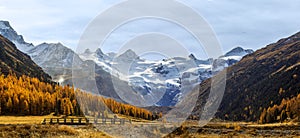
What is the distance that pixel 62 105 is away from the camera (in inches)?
5517

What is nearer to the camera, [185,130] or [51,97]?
[185,130]

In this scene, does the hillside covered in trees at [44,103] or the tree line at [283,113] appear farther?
the tree line at [283,113]

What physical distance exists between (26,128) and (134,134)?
16822 mm

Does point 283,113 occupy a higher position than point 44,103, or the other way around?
point 44,103

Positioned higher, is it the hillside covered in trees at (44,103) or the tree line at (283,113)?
the hillside covered in trees at (44,103)

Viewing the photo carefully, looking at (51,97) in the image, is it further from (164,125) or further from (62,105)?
(164,125)

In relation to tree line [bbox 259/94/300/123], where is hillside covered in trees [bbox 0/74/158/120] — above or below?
above

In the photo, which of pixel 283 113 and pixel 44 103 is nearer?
pixel 44 103

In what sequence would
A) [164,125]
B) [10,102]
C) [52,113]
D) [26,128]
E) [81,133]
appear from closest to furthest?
[26,128]
[81,133]
[164,125]
[10,102]
[52,113]

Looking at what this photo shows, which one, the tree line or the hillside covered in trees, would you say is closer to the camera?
the hillside covered in trees

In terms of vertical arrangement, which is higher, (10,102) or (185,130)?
(10,102)

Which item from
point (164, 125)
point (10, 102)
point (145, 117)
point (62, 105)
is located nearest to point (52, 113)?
point (62, 105)

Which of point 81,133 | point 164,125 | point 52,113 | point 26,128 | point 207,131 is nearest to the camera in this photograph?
point 26,128

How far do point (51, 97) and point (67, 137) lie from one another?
9238 centimetres
